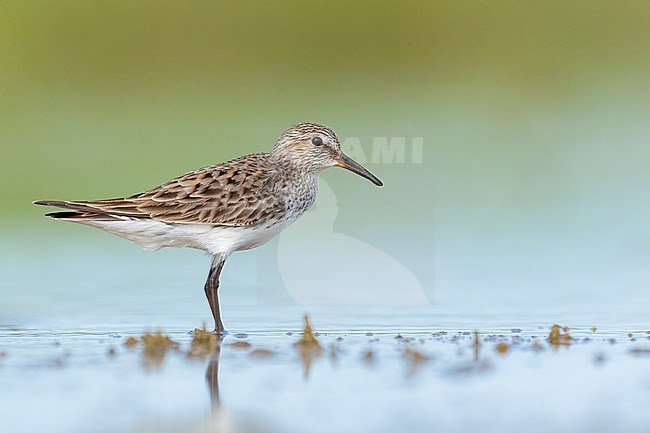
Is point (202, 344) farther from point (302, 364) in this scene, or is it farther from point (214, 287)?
point (214, 287)

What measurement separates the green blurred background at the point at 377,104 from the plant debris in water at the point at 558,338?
138 inches

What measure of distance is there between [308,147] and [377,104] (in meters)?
7.93

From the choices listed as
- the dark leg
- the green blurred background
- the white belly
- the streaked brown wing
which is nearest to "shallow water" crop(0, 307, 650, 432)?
the dark leg

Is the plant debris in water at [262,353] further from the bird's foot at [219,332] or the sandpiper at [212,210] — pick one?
the sandpiper at [212,210]

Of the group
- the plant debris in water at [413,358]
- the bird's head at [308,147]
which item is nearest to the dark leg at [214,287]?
the bird's head at [308,147]

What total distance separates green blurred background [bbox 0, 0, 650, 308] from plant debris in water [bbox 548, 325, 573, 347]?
3503 mm

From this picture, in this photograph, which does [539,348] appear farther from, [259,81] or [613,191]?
[259,81]

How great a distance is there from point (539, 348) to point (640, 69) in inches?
476

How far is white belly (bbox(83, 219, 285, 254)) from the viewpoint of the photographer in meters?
10.1

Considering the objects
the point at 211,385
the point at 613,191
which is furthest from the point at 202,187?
the point at 613,191

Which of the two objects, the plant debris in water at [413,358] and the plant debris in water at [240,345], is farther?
the plant debris in water at [240,345]

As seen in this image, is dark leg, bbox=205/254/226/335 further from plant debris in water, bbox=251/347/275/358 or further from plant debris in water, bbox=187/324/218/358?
plant debris in water, bbox=251/347/275/358

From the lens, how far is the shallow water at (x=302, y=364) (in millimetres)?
7086

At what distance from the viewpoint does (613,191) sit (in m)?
15.0
